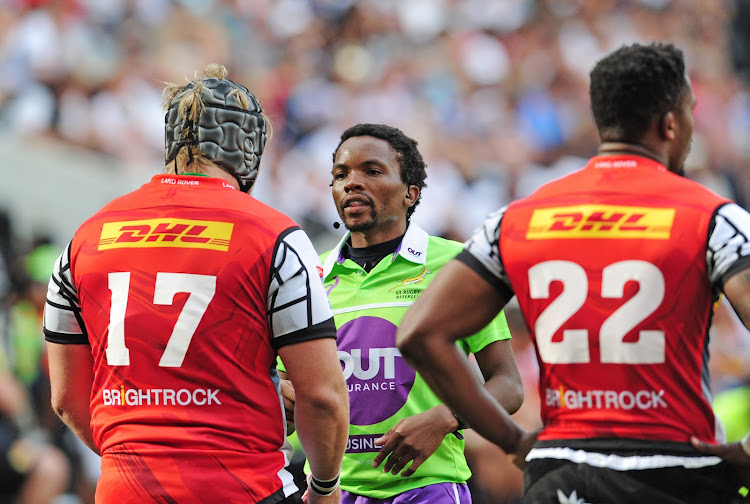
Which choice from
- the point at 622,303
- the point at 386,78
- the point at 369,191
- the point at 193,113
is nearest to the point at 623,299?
the point at 622,303

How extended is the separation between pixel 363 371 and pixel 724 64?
35.8ft

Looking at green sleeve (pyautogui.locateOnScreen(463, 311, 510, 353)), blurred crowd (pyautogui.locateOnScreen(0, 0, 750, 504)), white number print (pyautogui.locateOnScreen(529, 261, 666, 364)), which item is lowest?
green sleeve (pyautogui.locateOnScreen(463, 311, 510, 353))

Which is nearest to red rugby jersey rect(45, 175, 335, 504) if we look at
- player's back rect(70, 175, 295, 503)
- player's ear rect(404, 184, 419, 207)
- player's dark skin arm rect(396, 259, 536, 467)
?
player's back rect(70, 175, 295, 503)

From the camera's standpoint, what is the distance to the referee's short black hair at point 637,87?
9.80 ft

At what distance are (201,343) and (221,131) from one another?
2.71 feet

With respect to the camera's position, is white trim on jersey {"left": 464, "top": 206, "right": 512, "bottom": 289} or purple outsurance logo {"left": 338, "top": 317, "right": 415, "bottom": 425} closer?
white trim on jersey {"left": 464, "top": 206, "right": 512, "bottom": 289}

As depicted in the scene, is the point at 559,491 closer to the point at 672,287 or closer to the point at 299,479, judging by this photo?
the point at 672,287

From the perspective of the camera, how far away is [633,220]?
286cm

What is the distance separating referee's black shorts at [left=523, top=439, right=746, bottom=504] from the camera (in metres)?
2.74

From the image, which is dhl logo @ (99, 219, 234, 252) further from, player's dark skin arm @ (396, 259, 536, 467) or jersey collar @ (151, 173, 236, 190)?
player's dark skin arm @ (396, 259, 536, 467)

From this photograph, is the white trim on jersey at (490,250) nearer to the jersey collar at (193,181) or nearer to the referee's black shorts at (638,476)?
the referee's black shorts at (638,476)

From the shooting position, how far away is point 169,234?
11.0 feet

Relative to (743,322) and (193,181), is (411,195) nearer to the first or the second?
(193,181)

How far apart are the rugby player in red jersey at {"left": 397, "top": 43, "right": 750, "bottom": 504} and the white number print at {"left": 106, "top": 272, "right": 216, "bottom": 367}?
0.68 m
